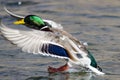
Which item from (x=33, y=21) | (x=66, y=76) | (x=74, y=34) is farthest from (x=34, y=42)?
(x=74, y=34)

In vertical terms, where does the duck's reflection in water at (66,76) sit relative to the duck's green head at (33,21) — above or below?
below

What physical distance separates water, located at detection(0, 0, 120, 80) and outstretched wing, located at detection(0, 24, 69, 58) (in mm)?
688

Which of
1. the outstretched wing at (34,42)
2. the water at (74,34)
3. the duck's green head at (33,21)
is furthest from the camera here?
the water at (74,34)

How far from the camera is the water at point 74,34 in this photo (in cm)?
869

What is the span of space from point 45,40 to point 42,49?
14 centimetres

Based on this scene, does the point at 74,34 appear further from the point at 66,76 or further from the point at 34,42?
the point at 34,42

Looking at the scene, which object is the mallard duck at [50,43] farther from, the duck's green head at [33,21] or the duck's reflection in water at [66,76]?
the duck's reflection in water at [66,76]

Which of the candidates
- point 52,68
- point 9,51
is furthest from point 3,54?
point 52,68

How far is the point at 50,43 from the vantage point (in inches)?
312

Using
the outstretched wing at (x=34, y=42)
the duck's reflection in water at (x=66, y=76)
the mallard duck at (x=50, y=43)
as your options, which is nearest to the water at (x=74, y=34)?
the duck's reflection in water at (x=66, y=76)

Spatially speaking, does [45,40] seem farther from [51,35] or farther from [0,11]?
[0,11]

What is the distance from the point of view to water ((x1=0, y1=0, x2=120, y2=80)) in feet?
28.5

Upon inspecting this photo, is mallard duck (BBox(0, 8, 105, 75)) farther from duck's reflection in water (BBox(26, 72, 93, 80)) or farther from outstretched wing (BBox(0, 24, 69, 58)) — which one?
duck's reflection in water (BBox(26, 72, 93, 80))

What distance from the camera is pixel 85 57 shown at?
8328mm
